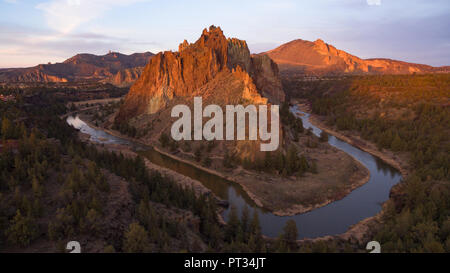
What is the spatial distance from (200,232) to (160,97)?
153 ft

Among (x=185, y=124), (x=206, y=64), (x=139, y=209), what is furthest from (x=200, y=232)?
(x=206, y=64)

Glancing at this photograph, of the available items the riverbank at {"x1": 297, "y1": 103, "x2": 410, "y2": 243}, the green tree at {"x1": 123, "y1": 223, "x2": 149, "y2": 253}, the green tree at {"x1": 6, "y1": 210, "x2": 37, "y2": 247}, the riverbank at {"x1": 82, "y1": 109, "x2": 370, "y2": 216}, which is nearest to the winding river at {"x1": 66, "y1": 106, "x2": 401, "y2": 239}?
the riverbank at {"x1": 82, "y1": 109, "x2": 370, "y2": 216}

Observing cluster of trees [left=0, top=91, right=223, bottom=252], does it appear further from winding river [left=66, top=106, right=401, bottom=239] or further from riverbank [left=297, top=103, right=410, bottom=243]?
riverbank [left=297, top=103, right=410, bottom=243]

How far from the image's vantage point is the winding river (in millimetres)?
27062

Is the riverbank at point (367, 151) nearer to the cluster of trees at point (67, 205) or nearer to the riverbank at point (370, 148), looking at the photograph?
the riverbank at point (370, 148)

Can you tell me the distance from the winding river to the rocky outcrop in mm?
18164

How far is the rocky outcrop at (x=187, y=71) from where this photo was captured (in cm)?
6156

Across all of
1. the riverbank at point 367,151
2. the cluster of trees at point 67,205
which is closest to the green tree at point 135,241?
the cluster of trees at point 67,205

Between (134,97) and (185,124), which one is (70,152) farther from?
(134,97)

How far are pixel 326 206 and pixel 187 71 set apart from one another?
4394 centimetres

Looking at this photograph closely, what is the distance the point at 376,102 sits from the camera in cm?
7344

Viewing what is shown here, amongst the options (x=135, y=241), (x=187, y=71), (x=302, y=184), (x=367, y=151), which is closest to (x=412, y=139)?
(x=367, y=151)

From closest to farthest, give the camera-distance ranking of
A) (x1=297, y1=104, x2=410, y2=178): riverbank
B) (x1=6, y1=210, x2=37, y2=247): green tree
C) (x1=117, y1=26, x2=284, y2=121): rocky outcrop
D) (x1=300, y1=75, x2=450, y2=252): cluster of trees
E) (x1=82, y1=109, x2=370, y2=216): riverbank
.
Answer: (x1=6, y1=210, x2=37, y2=247): green tree < (x1=300, y1=75, x2=450, y2=252): cluster of trees < (x1=82, y1=109, x2=370, y2=216): riverbank < (x1=297, y1=104, x2=410, y2=178): riverbank < (x1=117, y1=26, x2=284, y2=121): rocky outcrop

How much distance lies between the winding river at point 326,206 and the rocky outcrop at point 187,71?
18164mm
